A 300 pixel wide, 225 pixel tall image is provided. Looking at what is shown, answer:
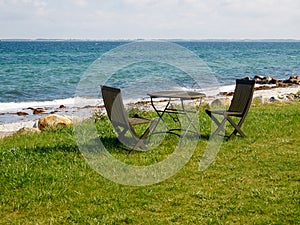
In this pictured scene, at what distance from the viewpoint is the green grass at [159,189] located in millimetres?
5082

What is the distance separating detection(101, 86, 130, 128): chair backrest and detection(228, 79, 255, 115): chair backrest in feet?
8.89

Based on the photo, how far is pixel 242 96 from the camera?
9117 mm

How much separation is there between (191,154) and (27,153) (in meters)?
2.95

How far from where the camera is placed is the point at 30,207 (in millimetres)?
5375

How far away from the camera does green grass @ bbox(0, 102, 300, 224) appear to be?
200 inches

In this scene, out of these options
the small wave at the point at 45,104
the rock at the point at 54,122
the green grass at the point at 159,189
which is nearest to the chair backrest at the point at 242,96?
the green grass at the point at 159,189

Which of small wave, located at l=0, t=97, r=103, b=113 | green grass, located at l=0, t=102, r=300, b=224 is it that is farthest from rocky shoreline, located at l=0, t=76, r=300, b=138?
green grass, located at l=0, t=102, r=300, b=224

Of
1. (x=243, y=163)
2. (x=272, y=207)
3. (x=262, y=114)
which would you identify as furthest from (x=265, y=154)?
(x=262, y=114)

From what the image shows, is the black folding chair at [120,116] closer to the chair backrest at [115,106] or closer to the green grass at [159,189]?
the chair backrest at [115,106]

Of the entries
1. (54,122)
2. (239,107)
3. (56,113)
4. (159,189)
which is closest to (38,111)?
(56,113)

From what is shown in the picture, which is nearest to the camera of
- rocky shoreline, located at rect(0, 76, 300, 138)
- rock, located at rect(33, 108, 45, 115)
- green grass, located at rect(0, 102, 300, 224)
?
green grass, located at rect(0, 102, 300, 224)

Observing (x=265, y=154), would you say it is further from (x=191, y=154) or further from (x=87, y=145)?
(x=87, y=145)

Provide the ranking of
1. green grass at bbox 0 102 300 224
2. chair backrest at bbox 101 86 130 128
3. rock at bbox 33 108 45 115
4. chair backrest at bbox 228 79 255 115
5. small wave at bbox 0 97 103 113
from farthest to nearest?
small wave at bbox 0 97 103 113
rock at bbox 33 108 45 115
chair backrest at bbox 228 79 255 115
chair backrest at bbox 101 86 130 128
green grass at bbox 0 102 300 224

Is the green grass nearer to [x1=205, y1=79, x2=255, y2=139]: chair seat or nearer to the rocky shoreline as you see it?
[x1=205, y1=79, x2=255, y2=139]: chair seat
